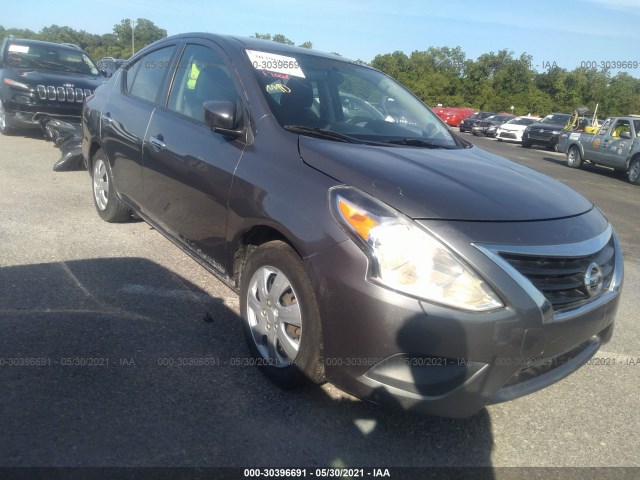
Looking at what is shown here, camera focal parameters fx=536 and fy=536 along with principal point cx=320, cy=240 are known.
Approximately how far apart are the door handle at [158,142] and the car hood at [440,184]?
1312 millimetres

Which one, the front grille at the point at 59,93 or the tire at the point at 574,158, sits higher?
the front grille at the point at 59,93

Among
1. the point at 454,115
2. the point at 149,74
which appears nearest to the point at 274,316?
the point at 149,74

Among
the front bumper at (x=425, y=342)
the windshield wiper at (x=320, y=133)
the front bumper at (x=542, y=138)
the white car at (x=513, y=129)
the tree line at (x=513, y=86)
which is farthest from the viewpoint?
the tree line at (x=513, y=86)

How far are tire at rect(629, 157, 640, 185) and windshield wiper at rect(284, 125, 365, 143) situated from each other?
12.5m

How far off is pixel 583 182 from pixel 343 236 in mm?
12019

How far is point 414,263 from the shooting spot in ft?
7.11

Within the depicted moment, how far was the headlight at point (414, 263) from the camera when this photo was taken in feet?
6.98

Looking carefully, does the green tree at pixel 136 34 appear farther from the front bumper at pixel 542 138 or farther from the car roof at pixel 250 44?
the car roof at pixel 250 44

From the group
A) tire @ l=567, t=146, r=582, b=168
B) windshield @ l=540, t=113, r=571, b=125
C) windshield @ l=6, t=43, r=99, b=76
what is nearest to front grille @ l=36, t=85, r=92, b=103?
windshield @ l=6, t=43, r=99, b=76

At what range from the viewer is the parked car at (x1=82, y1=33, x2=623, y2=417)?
2148mm

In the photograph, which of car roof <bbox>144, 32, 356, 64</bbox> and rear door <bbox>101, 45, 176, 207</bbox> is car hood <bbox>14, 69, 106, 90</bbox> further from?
car roof <bbox>144, 32, 356, 64</bbox>

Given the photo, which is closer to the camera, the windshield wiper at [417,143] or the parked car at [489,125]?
the windshield wiper at [417,143]

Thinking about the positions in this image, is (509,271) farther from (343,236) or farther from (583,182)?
(583,182)

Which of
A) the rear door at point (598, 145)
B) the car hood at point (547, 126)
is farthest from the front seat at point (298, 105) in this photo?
the car hood at point (547, 126)
